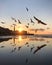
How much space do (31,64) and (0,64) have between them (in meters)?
2.58

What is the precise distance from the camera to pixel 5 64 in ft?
45.7

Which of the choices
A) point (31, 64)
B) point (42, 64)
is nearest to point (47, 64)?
point (42, 64)

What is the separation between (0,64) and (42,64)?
3.50 metres

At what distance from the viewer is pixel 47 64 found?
46.3 ft

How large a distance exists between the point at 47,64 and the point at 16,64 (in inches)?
103

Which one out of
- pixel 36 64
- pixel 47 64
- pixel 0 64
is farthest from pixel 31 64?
pixel 0 64

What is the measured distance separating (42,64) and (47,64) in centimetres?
44

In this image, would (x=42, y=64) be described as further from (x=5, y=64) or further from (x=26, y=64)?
(x=5, y=64)

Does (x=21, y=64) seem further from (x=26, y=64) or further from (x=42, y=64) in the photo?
(x=42, y=64)

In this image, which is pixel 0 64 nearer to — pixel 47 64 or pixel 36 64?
pixel 36 64

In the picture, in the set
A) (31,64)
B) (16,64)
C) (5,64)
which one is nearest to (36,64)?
(31,64)

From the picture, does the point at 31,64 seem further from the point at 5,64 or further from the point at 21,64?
the point at 5,64

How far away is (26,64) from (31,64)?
0.42 metres

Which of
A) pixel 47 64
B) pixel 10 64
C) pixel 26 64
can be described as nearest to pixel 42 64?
pixel 47 64
